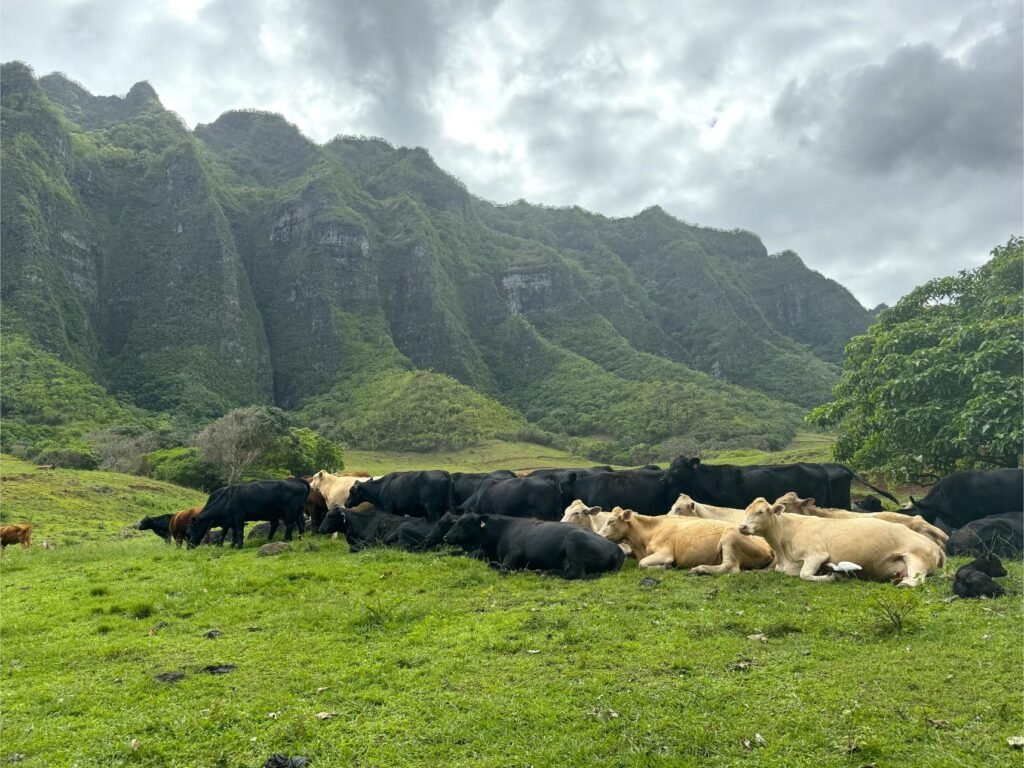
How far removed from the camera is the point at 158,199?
6176 inches

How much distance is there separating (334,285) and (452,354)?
113 ft

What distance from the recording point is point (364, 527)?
14.8m

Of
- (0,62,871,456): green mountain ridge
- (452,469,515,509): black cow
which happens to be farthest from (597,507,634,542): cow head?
(0,62,871,456): green mountain ridge

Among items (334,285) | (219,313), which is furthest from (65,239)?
(334,285)

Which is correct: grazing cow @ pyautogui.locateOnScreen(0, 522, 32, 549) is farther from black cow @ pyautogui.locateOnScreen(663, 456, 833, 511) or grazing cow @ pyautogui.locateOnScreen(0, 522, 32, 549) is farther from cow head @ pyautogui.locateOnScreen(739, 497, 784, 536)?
cow head @ pyautogui.locateOnScreen(739, 497, 784, 536)

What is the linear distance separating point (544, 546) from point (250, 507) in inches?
327

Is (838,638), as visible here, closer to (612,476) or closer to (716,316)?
(612,476)

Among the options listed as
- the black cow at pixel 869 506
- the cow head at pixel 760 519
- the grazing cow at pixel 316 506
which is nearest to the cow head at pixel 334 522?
the grazing cow at pixel 316 506

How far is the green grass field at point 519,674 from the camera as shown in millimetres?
4855

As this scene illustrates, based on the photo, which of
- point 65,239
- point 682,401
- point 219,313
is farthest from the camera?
point 219,313

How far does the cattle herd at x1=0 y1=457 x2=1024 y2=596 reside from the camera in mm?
9578

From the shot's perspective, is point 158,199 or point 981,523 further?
point 158,199

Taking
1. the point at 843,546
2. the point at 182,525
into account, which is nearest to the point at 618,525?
the point at 843,546

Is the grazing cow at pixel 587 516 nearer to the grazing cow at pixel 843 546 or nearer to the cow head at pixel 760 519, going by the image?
the cow head at pixel 760 519
